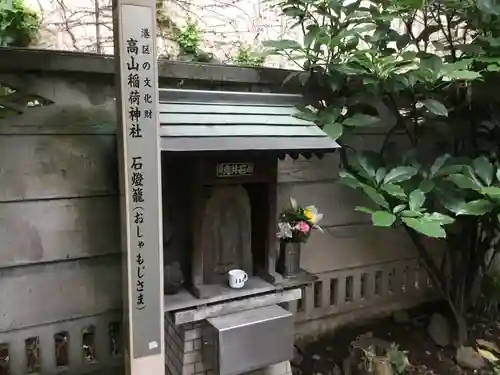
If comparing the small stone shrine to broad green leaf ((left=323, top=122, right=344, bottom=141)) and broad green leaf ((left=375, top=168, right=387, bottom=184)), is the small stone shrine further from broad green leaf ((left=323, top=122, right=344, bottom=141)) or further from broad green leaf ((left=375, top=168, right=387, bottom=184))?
broad green leaf ((left=375, top=168, right=387, bottom=184))

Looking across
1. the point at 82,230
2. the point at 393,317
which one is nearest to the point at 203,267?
the point at 82,230

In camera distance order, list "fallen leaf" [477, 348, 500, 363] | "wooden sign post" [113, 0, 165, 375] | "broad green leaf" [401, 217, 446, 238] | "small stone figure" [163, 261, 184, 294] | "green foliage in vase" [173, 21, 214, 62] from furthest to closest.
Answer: "fallen leaf" [477, 348, 500, 363] < "green foliage in vase" [173, 21, 214, 62] < "small stone figure" [163, 261, 184, 294] < "broad green leaf" [401, 217, 446, 238] < "wooden sign post" [113, 0, 165, 375]

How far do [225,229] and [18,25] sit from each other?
4.28 feet

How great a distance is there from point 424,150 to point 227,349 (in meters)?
1.63

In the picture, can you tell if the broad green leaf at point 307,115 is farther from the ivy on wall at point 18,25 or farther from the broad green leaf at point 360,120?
the ivy on wall at point 18,25

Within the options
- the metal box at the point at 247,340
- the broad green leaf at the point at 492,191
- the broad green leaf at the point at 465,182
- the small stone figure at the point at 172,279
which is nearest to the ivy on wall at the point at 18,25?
the small stone figure at the point at 172,279

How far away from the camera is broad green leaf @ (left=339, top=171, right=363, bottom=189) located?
2262mm

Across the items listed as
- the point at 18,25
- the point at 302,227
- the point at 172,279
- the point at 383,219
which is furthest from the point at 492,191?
the point at 18,25

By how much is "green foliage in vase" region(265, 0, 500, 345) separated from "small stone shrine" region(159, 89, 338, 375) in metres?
0.34

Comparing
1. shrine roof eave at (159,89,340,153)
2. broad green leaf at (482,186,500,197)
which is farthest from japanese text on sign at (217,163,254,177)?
broad green leaf at (482,186,500,197)

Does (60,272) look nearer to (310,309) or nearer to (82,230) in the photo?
(82,230)

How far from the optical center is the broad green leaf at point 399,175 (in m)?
2.30

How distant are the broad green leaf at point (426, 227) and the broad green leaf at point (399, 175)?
0.27 meters

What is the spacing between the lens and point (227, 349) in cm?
201
